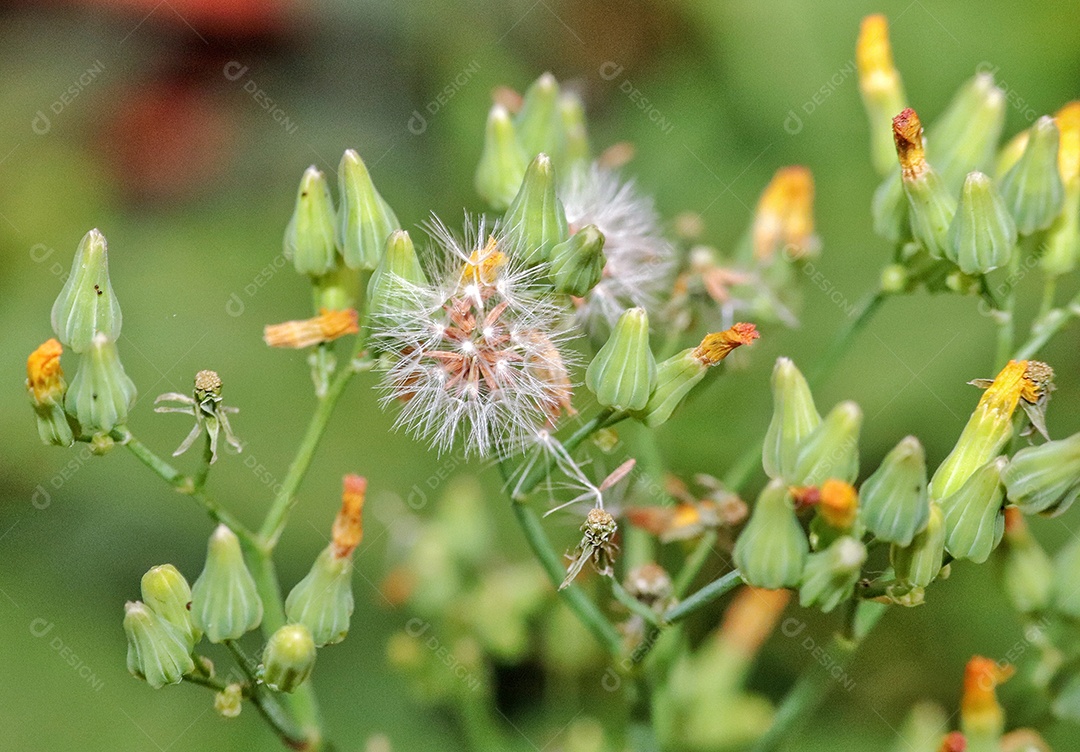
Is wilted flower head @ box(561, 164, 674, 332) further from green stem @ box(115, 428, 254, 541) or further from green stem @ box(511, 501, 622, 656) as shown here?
green stem @ box(115, 428, 254, 541)

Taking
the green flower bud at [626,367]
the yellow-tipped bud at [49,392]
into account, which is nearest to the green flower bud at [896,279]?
the green flower bud at [626,367]

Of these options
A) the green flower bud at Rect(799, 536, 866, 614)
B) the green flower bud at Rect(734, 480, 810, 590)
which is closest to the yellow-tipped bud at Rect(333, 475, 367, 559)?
the green flower bud at Rect(734, 480, 810, 590)

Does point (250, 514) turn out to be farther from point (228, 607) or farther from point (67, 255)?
point (228, 607)

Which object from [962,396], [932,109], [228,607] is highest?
[228,607]

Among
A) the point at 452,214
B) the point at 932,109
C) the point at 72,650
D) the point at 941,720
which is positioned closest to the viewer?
the point at 941,720

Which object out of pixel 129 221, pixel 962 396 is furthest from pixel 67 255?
pixel 962 396

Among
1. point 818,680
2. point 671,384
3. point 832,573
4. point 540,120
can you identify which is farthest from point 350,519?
point 540,120

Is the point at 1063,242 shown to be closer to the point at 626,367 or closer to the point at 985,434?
the point at 985,434
